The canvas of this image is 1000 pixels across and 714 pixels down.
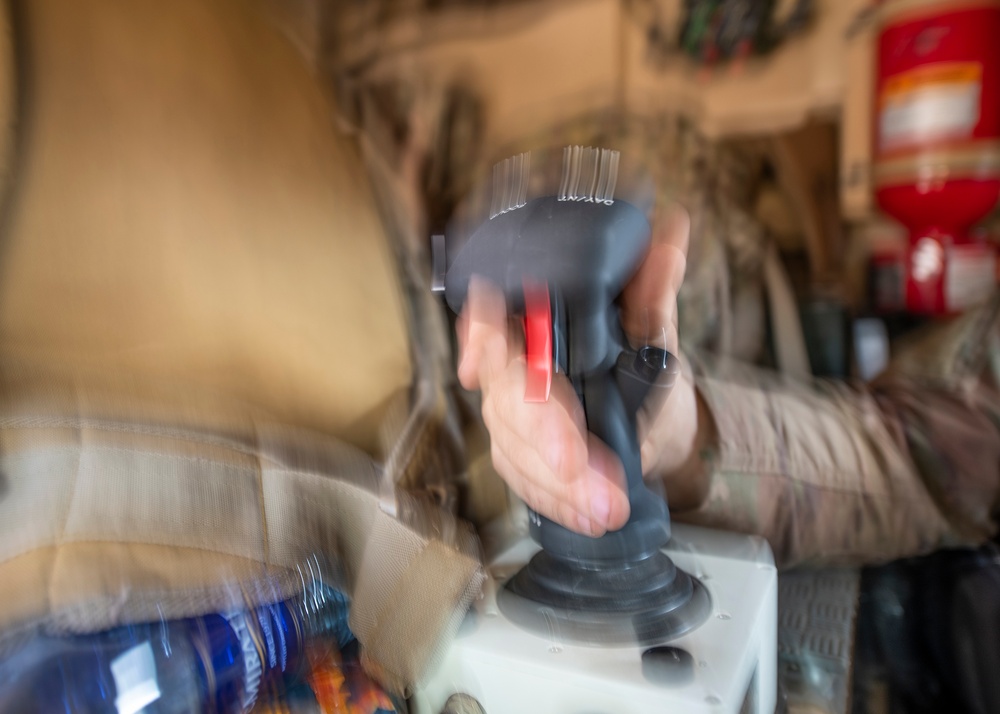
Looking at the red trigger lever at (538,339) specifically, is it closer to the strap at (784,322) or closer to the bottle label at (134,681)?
the bottle label at (134,681)

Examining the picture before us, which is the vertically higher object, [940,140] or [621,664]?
[940,140]

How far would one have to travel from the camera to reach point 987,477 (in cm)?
65

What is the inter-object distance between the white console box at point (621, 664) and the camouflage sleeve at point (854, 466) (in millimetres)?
105

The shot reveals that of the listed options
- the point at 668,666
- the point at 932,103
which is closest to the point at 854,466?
the point at 668,666

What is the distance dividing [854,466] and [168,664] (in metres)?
0.60

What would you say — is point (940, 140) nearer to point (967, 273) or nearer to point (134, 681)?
point (967, 273)

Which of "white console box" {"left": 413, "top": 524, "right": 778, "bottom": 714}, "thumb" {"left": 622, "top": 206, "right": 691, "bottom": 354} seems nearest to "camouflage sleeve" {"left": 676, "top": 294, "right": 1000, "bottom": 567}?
"white console box" {"left": 413, "top": 524, "right": 778, "bottom": 714}

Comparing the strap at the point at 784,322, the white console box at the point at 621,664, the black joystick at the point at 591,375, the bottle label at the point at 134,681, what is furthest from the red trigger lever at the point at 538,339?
the strap at the point at 784,322

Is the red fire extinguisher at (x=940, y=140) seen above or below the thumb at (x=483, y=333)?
above

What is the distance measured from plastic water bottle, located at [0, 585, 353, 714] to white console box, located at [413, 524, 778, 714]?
10 centimetres

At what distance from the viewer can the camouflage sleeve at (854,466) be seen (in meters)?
0.58

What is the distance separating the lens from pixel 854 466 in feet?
2.04

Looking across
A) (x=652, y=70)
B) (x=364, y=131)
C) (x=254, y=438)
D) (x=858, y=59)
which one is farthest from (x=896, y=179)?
(x=254, y=438)

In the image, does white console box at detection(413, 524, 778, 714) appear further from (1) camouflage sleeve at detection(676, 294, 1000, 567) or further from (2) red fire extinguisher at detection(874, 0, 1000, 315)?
(2) red fire extinguisher at detection(874, 0, 1000, 315)
